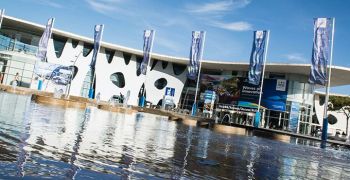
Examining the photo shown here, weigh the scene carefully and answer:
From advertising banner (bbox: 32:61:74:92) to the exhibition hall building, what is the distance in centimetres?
19

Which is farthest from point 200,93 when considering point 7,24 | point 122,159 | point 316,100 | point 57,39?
point 122,159

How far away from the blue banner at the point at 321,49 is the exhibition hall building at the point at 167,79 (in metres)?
13.8

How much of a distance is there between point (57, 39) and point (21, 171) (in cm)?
5573

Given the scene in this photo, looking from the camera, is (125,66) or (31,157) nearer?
(31,157)

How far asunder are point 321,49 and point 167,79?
36.4m

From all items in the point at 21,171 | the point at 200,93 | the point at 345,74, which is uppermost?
the point at 345,74

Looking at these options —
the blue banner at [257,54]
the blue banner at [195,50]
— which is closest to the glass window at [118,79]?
the blue banner at [195,50]

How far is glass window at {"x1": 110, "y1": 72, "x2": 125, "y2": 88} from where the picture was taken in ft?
199

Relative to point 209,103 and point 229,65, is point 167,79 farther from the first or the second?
point 209,103

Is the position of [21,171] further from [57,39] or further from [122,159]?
[57,39]

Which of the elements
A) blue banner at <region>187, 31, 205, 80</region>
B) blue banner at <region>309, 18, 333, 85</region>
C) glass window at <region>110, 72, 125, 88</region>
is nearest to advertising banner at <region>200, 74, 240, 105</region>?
glass window at <region>110, 72, 125, 88</region>

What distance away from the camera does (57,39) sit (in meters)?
56.7

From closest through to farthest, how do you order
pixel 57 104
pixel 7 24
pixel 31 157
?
pixel 31 157
pixel 57 104
pixel 7 24

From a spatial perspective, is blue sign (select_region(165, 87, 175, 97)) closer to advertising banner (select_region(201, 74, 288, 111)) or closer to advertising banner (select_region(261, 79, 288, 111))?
advertising banner (select_region(201, 74, 288, 111))
